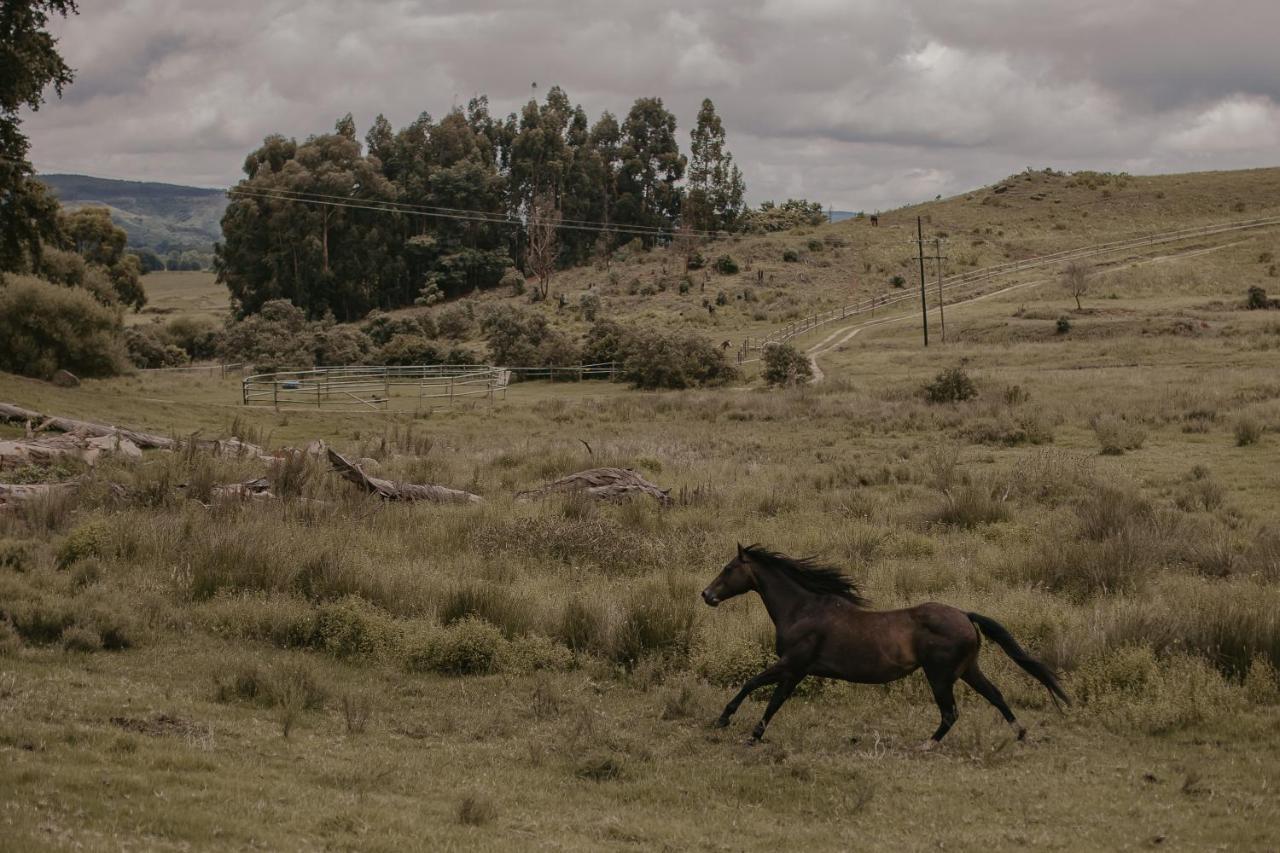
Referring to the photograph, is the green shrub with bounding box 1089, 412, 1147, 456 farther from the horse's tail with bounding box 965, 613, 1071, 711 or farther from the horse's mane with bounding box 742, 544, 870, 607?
the horse's mane with bounding box 742, 544, 870, 607

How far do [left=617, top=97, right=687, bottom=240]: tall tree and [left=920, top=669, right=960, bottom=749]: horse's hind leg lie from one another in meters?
116

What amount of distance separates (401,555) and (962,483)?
1172 centimetres

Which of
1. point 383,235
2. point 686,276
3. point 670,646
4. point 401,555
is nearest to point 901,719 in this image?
point 670,646

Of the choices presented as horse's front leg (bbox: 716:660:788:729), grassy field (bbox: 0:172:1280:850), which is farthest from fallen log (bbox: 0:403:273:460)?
horse's front leg (bbox: 716:660:788:729)

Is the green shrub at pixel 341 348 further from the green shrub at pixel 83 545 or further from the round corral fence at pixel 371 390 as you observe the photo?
the green shrub at pixel 83 545

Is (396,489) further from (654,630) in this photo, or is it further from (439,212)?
(439,212)

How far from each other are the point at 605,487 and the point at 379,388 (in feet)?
99.3

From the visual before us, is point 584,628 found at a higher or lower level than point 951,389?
lower

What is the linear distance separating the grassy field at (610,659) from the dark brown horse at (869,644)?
1.67ft

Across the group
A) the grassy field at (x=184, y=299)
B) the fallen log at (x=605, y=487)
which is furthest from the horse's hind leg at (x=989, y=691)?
the grassy field at (x=184, y=299)

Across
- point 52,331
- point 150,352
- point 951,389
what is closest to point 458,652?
point 951,389

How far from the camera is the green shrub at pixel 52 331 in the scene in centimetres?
4168

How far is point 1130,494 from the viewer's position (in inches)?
784

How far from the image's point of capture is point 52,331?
4328 cm
